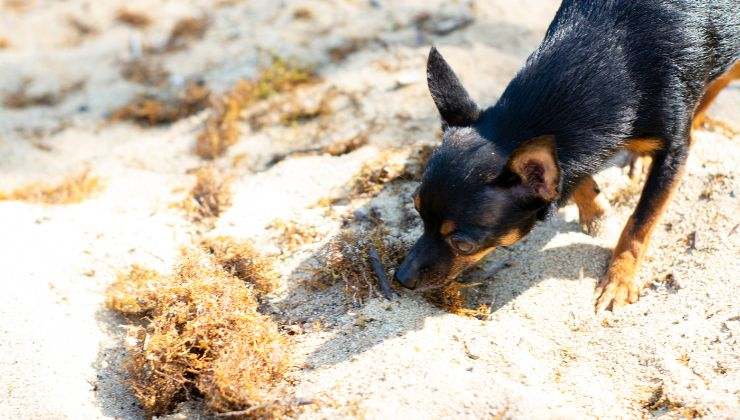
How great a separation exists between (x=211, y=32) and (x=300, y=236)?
395 centimetres

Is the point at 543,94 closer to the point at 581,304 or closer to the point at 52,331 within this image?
the point at 581,304

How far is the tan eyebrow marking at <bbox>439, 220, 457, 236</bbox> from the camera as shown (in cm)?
386

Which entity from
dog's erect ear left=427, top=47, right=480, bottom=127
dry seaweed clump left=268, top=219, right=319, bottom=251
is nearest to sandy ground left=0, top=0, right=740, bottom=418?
dry seaweed clump left=268, top=219, right=319, bottom=251

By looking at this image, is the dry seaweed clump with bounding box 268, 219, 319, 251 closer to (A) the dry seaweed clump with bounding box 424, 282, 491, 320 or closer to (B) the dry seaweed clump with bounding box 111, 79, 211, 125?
(A) the dry seaweed clump with bounding box 424, 282, 491, 320

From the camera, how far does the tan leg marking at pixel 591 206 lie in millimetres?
4598

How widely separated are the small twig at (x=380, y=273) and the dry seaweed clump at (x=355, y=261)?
0.9 inches

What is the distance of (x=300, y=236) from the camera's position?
15.2 feet

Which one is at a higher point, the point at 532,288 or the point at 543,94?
the point at 543,94

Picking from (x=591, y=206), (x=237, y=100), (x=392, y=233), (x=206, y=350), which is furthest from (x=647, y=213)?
(x=237, y=100)

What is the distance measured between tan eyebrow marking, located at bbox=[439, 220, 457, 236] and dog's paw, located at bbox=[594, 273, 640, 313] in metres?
0.96

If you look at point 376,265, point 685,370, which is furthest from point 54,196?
point 685,370

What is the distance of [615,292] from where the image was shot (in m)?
4.17

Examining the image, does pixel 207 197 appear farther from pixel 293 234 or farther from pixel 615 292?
pixel 615 292

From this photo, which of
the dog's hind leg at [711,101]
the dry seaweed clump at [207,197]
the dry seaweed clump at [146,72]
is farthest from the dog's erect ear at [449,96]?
the dry seaweed clump at [146,72]
